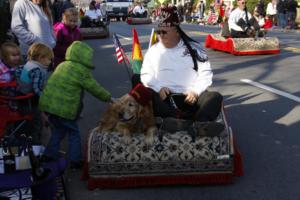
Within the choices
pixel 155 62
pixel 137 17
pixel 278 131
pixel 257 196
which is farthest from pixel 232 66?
pixel 137 17

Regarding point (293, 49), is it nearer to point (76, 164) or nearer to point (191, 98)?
point (191, 98)

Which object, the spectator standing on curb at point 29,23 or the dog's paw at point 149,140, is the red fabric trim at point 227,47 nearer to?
the spectator standing on curb at point 29,23

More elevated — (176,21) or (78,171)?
(176,21)

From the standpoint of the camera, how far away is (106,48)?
17.9m

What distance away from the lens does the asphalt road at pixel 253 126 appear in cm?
463

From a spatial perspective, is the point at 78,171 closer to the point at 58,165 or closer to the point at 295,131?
the point at 58,165

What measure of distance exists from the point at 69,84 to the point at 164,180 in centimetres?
123

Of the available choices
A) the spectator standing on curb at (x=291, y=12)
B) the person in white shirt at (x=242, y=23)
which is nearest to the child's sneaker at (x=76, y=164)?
the person in white shirt at (x=242, y=23)

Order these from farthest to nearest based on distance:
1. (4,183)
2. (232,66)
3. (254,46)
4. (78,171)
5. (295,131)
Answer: (254,46) → (232,66) → (295,131) → (78,171) → (4,183)

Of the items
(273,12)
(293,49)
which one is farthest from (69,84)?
(273,12)

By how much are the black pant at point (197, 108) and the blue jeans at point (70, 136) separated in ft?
2.65

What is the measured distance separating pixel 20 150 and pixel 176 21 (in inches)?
85.3

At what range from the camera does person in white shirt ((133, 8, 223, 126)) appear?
17.5ft

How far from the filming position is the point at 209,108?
16.7 feet
